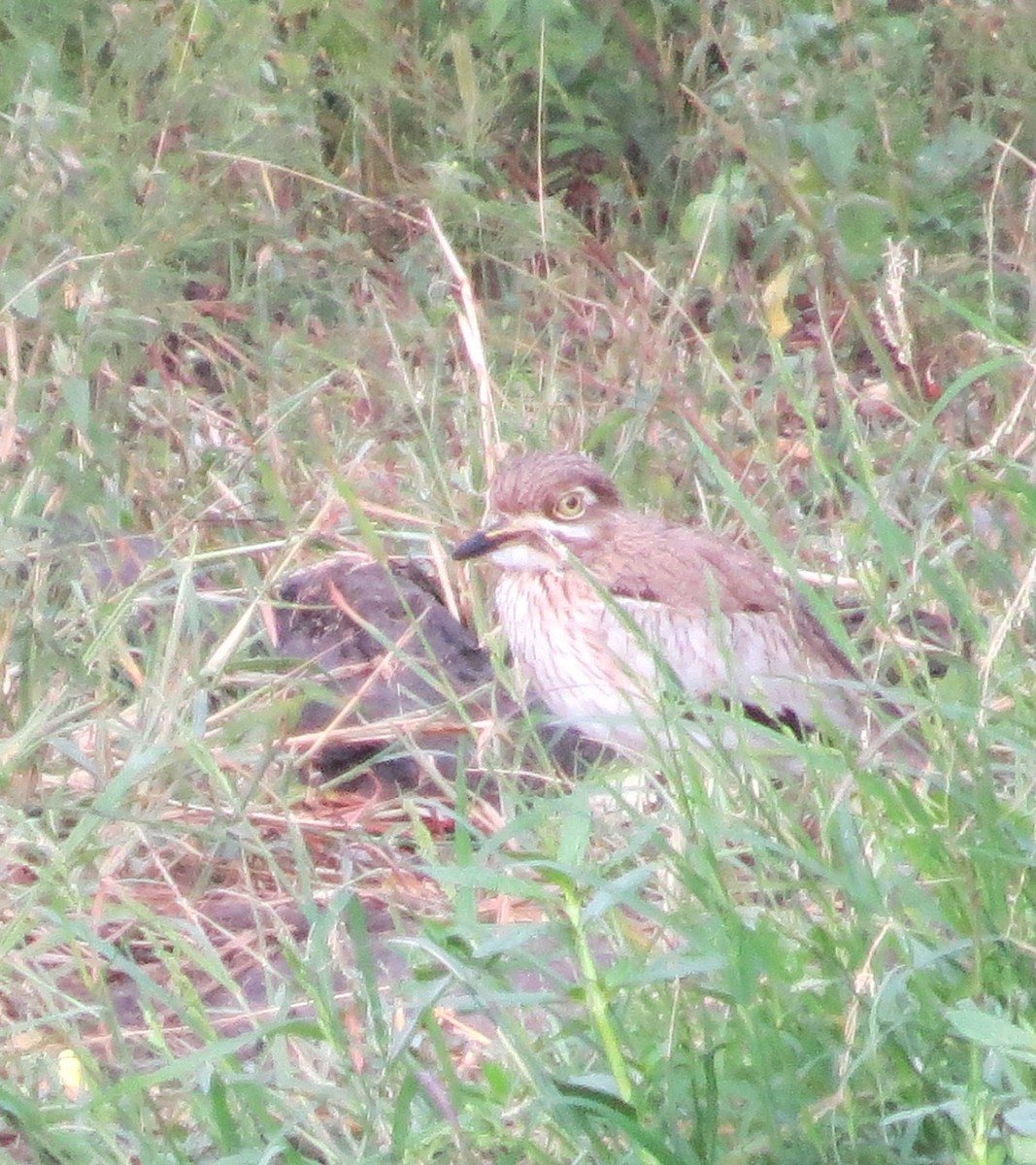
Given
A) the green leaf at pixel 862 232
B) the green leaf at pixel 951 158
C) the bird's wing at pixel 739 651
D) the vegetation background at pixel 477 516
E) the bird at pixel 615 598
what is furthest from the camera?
the green leaf at pixel 951 158

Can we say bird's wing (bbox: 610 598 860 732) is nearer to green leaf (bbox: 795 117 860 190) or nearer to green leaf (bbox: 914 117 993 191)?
green leaf (bbox: 795 117 860 190)

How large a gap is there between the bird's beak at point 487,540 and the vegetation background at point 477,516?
186 millimetres

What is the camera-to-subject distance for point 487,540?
4324mm

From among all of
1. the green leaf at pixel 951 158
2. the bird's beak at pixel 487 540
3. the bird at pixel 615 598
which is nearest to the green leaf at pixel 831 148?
the green leaf at pixel 951 158

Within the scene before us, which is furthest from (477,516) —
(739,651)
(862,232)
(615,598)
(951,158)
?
(951,158)

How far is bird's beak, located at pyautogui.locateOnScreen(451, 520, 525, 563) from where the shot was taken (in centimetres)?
430

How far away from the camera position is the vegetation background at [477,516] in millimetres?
2504

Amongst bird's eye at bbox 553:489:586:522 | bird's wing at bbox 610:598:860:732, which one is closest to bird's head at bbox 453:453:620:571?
bird's eye at bbox 553:489:586:522

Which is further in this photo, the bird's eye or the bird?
the bird's eye

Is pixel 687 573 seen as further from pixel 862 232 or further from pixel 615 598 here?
pixel 862 232

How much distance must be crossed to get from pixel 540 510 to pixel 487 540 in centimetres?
11

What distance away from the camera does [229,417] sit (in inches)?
214

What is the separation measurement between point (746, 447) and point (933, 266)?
547 mm

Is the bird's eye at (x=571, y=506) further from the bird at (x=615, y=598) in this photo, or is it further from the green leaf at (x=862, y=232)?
the green leaf at (x=862, y=232)
